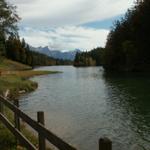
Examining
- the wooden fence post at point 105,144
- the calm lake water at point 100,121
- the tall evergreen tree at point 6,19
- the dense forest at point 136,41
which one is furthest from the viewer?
the dense forest at point 136,41

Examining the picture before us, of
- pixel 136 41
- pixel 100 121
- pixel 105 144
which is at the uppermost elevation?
pixel 136 41

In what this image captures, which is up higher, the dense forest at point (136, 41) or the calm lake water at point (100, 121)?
the dense forest at point (136, 41)

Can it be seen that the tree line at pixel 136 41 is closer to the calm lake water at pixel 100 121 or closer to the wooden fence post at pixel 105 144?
the calm lake water at pixel 100 121

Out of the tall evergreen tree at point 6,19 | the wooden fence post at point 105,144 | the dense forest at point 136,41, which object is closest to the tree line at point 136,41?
the dense forest at point 136,41

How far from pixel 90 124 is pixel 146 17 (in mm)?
79856

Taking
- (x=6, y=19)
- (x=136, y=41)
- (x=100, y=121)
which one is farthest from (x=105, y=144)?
(x=136, y=41)

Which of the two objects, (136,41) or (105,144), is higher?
(136,41)

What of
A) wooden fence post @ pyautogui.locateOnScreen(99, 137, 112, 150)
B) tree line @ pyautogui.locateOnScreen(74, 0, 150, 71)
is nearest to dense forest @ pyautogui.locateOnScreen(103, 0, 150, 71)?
tree line @ pyautogui.locateOnScreen(74, 0, 150, 71)

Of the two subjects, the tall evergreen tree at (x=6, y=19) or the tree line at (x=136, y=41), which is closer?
the tall evergreen tree at (x=6, y=19)

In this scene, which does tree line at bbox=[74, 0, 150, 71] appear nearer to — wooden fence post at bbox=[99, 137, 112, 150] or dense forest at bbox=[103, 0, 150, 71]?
dense forest at bbox=[103, 0, 150, 71]

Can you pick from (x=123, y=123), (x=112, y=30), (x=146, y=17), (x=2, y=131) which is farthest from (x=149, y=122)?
(x=112, y=30)

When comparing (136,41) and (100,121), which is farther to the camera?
(136,41)

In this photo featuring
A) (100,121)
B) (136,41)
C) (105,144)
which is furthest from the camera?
(136,41)

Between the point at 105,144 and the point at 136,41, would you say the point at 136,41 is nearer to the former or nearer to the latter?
the point at 136,41
